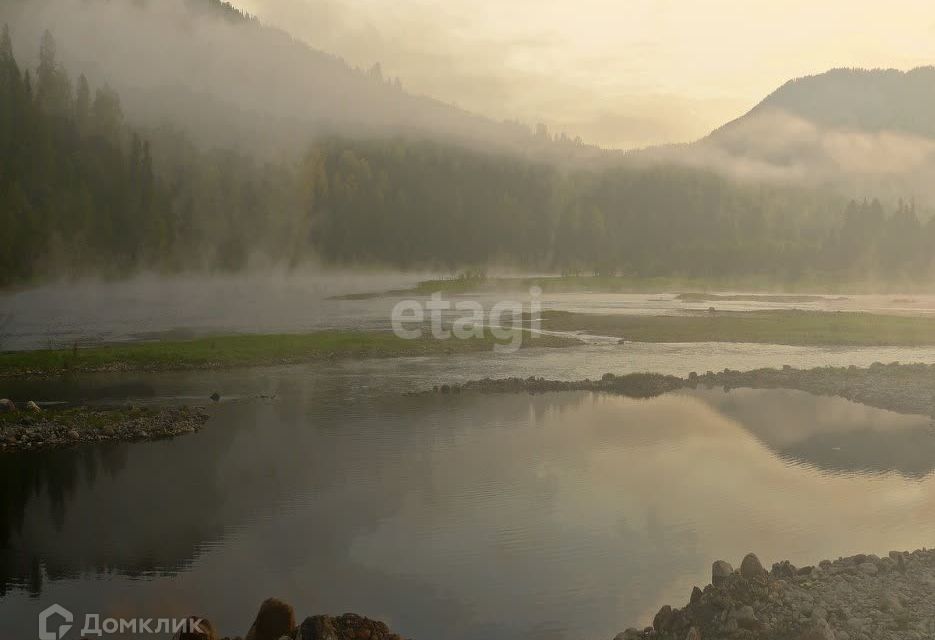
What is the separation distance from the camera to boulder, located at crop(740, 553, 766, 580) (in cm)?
2031

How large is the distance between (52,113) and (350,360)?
149785mm

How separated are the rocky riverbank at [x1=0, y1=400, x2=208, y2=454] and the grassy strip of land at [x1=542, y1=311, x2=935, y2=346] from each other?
56908mm

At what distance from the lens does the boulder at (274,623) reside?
61.1 feet

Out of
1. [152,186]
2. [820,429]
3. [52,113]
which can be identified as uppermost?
[52,113]

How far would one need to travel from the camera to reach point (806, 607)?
1908cm

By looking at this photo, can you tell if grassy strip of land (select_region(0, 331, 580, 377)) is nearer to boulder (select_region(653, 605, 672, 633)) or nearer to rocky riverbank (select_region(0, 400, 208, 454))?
rocky riverbank (select_region(0, 400, 208, 454))

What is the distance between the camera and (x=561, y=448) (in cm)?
4022

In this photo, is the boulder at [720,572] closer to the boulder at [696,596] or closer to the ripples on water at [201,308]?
the boulder at [696,596]

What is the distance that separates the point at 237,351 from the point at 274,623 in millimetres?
57242

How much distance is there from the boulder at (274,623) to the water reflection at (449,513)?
1856mm

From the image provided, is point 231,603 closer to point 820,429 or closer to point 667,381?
point 820,429

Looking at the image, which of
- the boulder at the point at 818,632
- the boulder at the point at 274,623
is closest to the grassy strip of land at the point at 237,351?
the boulder at the point at 274,623

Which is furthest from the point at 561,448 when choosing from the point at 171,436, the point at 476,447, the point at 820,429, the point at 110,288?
the point at 110,288

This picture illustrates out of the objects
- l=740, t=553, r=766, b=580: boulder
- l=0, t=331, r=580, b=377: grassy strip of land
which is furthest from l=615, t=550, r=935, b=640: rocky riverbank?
l=0, t=331, r=580, b=377: grassy strip of land
